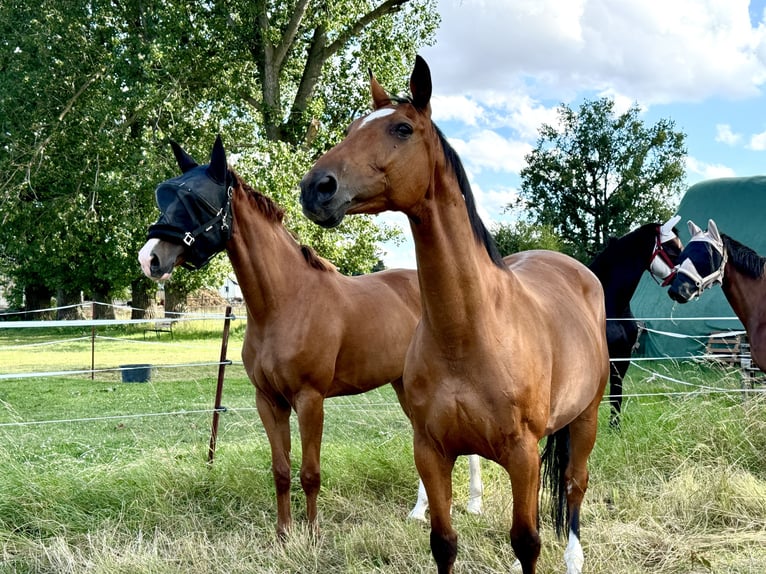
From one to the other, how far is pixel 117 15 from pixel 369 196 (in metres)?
15.4

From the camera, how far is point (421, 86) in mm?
1911

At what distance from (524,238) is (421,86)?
2083 cm

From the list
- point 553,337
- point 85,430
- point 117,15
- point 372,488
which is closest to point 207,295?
point 117,15

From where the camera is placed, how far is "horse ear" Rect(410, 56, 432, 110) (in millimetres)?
1866

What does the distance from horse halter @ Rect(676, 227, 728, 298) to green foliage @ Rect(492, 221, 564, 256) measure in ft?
50.5

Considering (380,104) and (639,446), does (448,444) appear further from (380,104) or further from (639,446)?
(639,446)

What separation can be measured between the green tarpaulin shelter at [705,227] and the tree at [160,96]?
19.9 feet

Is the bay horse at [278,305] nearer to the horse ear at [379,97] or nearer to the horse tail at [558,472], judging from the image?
the horse tail at [558,472]

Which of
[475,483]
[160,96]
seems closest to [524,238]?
[160,96]

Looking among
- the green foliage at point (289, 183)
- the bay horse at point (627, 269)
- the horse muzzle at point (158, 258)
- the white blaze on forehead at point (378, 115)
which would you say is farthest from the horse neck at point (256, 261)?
the green foliage at point (289, 183)

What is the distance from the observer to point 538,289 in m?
2.77

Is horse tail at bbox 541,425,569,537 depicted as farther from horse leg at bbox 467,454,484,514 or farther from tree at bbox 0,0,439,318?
tree at bbox 0,0,439,318

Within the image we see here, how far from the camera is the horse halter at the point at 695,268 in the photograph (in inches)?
199

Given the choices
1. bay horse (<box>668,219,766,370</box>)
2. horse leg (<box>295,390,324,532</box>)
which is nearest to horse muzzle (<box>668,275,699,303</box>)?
bay horse (<box>668,219,766,370</box>)
